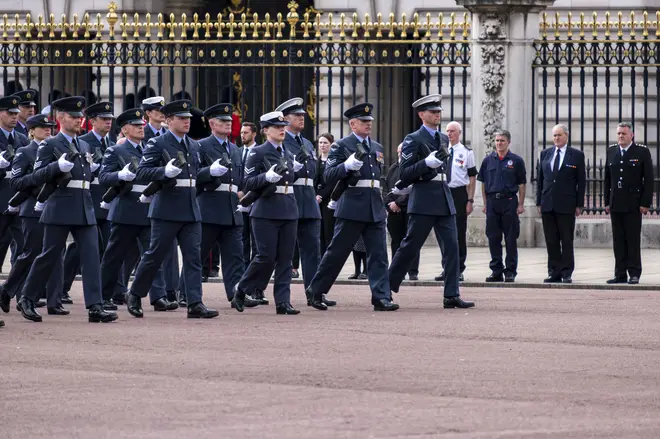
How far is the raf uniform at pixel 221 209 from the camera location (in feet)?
46.1

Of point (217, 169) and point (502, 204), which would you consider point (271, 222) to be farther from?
point (502, 204)

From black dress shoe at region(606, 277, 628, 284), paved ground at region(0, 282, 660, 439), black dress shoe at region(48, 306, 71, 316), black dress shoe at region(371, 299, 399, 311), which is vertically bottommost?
paved ground at region(0, 282, 660, 439)

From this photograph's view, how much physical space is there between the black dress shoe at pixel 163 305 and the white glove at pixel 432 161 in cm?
234

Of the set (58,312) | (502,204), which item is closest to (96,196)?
(58,312)

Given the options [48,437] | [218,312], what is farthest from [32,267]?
[48,437]

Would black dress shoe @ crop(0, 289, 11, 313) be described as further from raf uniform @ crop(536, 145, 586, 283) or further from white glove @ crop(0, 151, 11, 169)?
raf uniform @ crop(536, 145, 586, 283)

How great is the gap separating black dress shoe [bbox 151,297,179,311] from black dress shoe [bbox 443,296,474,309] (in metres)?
2.19

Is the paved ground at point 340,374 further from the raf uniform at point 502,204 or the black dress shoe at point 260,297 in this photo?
the raf uniform at point 502,204

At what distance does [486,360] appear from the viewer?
34.0ft

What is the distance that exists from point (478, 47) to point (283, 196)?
6.76 meters

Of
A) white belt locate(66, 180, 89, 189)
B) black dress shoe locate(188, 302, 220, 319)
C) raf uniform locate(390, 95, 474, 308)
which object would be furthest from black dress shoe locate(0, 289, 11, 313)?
raf uniform locate(390, 95, 474, 308)

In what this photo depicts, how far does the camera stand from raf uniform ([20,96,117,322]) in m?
12.8

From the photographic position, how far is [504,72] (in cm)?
1975

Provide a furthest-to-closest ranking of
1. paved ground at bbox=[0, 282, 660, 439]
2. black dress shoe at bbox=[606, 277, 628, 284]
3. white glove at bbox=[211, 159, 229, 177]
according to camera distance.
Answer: black dress shoe at bbox=[606, 277, 628, 284] < white glove at bbox=[211, 159, 229, 177] < paved ground at bbox=[0, 282, 660, 439]
